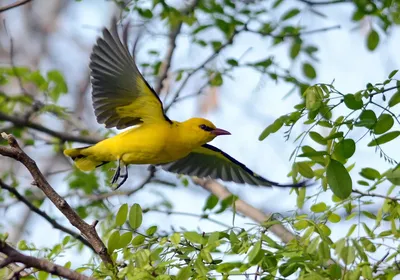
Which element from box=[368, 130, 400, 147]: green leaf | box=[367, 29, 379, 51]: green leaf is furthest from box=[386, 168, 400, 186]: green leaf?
box=[367, 29, 379, 51]: green leaf

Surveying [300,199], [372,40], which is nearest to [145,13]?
[372,40]

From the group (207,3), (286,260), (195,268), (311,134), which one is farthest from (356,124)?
(207,3)

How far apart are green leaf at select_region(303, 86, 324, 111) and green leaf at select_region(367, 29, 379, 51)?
2.48 metres

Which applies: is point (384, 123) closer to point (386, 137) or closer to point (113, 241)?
point (386, 137)

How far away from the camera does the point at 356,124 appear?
2.19m

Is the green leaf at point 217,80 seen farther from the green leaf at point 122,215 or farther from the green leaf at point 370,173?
the green leaf at point 122,215

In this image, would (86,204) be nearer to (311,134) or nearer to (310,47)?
(310,47)

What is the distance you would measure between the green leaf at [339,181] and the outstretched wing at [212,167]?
7.29 ft

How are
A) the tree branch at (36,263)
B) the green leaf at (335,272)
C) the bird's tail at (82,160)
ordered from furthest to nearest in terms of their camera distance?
the bird's tail at (82,160) → the green leaf at (335,272) → the tree branch at (36,263)

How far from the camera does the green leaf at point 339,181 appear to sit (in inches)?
84.8

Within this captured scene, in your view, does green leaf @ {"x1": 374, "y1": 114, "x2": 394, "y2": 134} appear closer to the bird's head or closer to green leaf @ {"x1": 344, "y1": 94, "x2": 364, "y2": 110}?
green leaf @ {"x1": 344, "y1": 94, "x2": 364, "y2": 110}

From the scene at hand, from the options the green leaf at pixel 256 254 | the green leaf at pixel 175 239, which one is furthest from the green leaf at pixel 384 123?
the green leaf at pixel 175 239

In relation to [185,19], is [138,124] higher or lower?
lower

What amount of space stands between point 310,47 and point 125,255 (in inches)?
124
